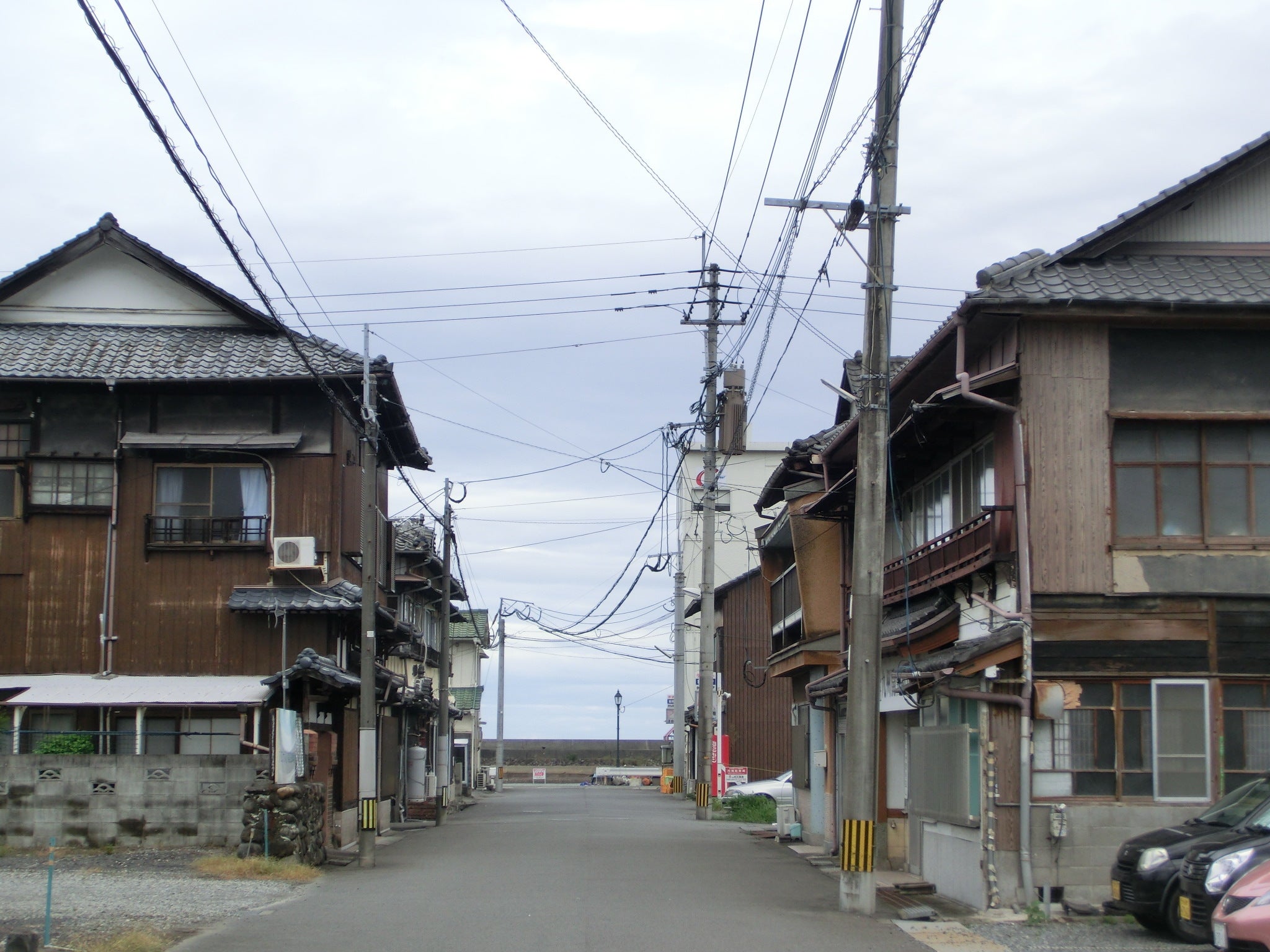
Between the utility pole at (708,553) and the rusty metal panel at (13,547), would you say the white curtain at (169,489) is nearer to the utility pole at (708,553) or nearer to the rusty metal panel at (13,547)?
the rusty metal panel at (13,547)

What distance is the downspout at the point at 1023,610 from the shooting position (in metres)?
14.1

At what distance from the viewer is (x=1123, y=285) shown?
1502 cm

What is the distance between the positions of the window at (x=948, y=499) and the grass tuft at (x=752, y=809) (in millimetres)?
13421

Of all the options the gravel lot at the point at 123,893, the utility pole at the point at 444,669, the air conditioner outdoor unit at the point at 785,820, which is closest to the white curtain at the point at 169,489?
the gravel lot at the point at 123,893

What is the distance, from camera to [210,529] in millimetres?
24250

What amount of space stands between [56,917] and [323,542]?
11437 mm

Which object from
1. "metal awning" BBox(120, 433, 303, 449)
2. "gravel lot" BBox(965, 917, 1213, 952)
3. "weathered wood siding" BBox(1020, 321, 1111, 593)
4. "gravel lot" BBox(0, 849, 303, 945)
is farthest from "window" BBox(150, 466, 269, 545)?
"gravel lot" BBox(965, 917, 1213, 952)

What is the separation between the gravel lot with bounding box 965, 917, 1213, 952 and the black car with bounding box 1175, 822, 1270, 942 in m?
0.39

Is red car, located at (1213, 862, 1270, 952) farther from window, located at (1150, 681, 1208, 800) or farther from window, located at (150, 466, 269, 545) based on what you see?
window, located at (150, 466, 269, 545)

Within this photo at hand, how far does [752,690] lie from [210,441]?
1128 inches

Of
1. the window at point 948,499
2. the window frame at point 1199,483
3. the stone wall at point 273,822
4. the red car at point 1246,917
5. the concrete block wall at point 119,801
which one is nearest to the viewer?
the red car at point 1246,917

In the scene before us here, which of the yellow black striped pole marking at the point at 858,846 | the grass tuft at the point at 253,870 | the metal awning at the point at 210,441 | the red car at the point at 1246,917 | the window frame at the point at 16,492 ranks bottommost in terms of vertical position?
the grass tuft at the point at 253,870

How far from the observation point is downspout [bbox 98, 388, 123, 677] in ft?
77.9

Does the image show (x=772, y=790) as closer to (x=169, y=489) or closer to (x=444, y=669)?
(x=444, y=669)
